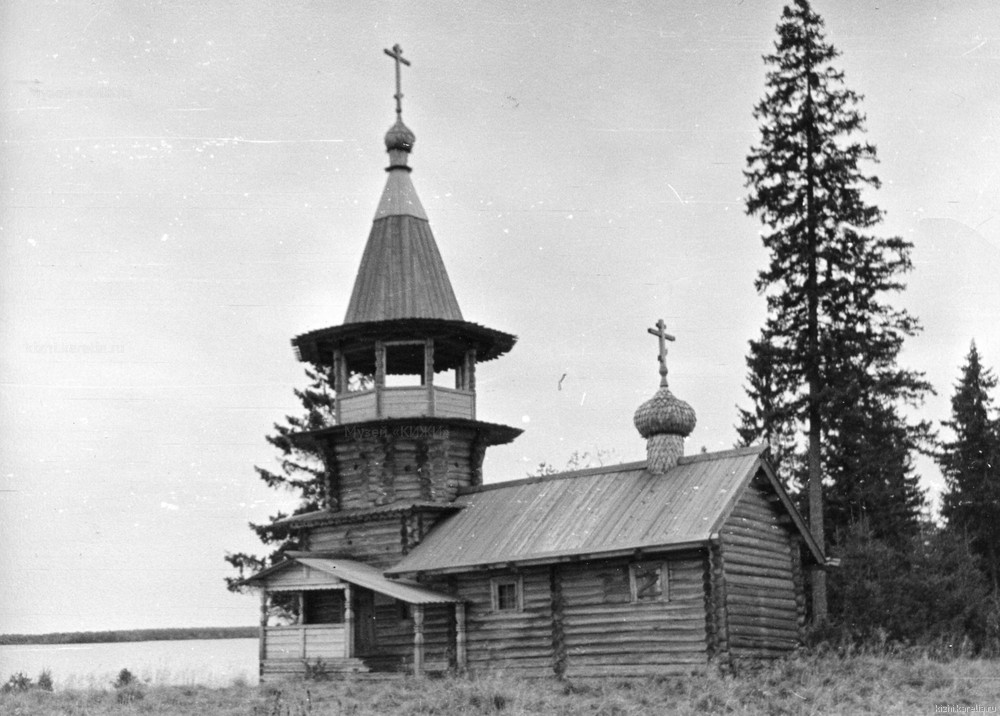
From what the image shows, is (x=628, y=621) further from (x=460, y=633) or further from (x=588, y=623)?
(x=460, y=633)

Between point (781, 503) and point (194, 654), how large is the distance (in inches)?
1167

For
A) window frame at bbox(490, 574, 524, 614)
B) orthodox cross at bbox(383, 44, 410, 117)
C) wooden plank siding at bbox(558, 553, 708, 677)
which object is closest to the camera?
wooden plank siding at bbox(558, 553, 708, 677)

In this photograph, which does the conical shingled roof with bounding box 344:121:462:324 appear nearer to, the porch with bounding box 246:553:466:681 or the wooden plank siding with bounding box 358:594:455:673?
the porch with bounding box 246:553:466:681

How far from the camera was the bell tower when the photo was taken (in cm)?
2825

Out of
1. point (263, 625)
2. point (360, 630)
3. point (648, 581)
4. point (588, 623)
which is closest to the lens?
point (648, 581)

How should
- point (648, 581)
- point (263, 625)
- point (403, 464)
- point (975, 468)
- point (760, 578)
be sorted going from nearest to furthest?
point (648, 581) < point (760, 578) < point (263, 625) < point (403, 464) < point (975, 468)

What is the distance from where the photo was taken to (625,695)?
66.1 feet

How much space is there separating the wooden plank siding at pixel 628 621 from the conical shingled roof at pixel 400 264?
7.78 m

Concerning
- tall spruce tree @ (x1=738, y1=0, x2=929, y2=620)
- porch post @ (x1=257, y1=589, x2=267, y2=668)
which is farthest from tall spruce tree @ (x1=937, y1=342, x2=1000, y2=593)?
porch post @ (x1=257, y1=589, x2=267, y2=668)

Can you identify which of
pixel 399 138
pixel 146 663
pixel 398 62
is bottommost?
pixel 146 663

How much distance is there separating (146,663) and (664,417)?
14.1m

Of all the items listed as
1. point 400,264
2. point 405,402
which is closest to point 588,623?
point 405,402

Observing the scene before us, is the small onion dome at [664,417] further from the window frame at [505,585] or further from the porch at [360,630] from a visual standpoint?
the porch at [360,630]

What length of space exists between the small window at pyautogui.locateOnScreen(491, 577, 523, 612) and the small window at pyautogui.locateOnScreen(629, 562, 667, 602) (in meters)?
2.98
